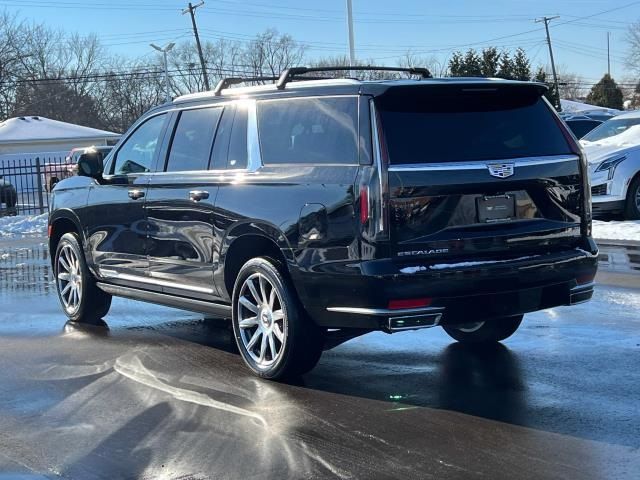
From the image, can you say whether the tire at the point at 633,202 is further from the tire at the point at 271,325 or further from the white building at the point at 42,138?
the white building at the point at 42,138

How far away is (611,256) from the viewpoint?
11.8 m

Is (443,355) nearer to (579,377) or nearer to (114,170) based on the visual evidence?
(579,377)

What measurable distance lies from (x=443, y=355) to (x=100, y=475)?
3.06 meters

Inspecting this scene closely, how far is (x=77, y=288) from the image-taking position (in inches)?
333

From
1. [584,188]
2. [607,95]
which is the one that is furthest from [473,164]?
[607,95]

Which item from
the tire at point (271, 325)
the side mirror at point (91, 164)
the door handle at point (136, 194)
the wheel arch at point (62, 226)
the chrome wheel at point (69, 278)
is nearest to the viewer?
the tire at point (271, 325)

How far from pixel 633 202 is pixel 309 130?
10125mm

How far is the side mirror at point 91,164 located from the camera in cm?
771

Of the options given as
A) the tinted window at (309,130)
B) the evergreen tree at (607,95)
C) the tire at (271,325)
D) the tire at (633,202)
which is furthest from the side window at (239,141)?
the evergreen tree at (607,95)

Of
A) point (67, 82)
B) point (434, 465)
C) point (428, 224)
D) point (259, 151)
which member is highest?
point (67, 82)

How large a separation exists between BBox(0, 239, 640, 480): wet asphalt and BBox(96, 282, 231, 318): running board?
0.38 metres

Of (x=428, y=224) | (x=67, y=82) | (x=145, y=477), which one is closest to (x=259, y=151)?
(x=428, y=224)

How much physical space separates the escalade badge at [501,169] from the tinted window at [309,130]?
83 centimetres

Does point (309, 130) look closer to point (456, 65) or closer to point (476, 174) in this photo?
point (476, 174)
